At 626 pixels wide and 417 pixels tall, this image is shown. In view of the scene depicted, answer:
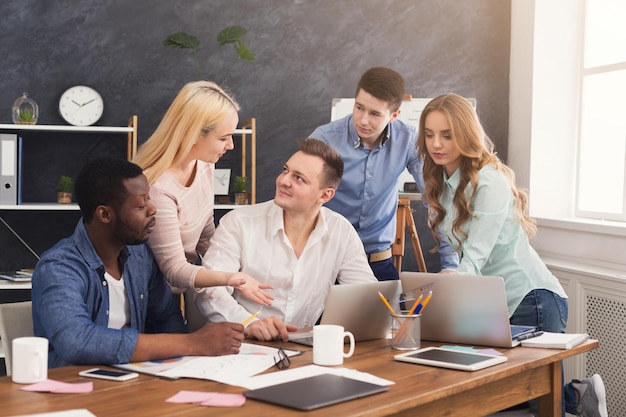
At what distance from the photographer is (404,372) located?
196 centimetres

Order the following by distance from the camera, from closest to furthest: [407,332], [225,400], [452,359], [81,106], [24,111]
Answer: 1. [225,400]
2. [452,359]
3. [407,332]
4. [24,111]
5. [81,106]

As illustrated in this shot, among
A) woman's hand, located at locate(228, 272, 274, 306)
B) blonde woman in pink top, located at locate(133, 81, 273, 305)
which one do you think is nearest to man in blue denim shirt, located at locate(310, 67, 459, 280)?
blonde woman in pink top, located at locate(133, 81, 273, 305)

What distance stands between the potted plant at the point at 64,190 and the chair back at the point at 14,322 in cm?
230

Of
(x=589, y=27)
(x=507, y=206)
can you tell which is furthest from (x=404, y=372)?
(x=589, y=27)

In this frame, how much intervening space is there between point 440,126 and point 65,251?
4.28ft

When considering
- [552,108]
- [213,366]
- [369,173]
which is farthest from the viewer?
[552,108]

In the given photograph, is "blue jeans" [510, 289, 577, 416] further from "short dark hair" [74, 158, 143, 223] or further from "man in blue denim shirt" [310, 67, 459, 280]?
"short dark hair" [74, 158, 143, 223]

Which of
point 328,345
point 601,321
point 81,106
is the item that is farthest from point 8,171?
point 601,321

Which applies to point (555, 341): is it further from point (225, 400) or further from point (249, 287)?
point (225, 400)

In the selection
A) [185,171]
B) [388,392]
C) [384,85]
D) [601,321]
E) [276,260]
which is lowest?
[601,321]

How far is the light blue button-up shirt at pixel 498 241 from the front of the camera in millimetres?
2590

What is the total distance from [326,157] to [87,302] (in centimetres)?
99

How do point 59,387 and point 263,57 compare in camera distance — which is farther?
point 263,57

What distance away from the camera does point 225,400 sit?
165 cm
